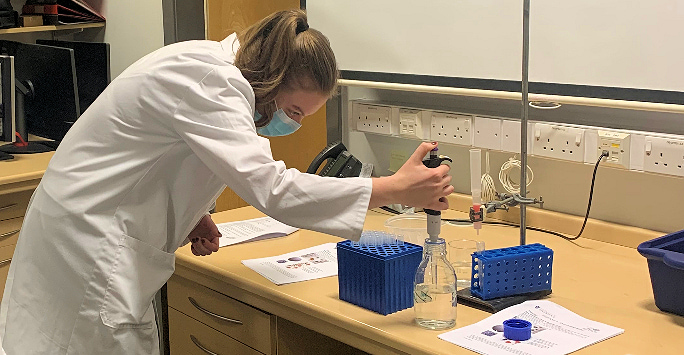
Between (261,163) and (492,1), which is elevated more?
(492,1)

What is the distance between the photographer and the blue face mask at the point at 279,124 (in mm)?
1545

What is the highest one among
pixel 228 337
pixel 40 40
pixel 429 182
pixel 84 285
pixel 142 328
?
pixel 40 40

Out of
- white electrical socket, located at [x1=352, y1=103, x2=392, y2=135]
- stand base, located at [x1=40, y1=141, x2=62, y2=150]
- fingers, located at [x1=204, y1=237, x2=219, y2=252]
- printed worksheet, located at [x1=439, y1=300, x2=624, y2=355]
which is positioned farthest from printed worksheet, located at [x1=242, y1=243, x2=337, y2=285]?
stand base, located at [x1=40, y1=141, x2=62, y2=150]

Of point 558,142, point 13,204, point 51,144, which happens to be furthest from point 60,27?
point 558,142

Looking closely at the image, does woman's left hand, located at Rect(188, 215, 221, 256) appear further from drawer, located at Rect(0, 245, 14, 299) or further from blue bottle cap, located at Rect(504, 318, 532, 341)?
drawer, located at Rect(0, 245, 14, 299)

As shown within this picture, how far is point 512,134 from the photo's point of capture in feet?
6.87

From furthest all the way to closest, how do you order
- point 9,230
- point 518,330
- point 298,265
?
point 9,230
point 298,265
point 518,330

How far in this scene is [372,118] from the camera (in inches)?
99.1

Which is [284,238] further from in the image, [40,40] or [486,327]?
[40,40]

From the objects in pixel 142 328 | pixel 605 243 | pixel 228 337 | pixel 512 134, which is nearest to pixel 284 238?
pixel 228 337

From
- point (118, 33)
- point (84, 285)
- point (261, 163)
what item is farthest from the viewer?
point (118, 33)

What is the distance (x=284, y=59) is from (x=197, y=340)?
2.72ft

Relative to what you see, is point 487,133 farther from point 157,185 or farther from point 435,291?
point 157,185

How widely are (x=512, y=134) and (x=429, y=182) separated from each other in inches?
31.8
